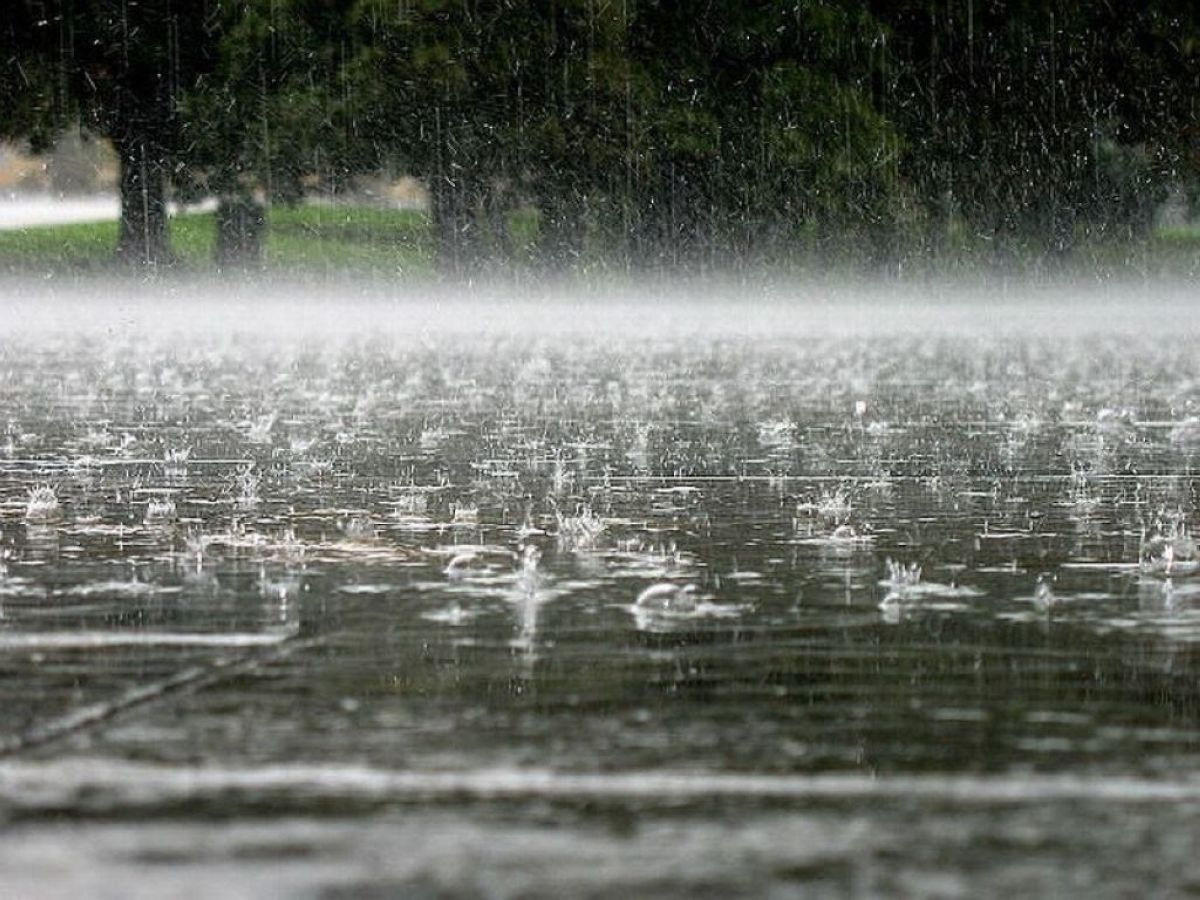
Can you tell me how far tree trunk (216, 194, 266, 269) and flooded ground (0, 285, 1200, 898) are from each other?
35.6 m

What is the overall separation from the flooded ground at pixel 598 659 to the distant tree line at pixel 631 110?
107 feet

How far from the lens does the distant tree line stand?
149ft

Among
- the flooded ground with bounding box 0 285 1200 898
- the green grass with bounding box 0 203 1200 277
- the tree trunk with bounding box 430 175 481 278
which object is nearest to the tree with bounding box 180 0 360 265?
the tree trunk with bounding box 430 175 481 278

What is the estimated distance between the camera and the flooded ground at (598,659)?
3531 millimetres

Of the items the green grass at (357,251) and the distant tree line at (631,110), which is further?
the green grass at (357,251)

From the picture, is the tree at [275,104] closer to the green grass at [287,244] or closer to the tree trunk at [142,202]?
the tree trunk at [142,202]

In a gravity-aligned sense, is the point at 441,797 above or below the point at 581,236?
below

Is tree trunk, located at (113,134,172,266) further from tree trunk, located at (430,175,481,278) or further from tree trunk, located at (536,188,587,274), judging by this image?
tree trunk, located at (536,188,587,274)

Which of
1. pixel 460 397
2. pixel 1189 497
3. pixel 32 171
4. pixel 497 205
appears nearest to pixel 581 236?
pixel 497 205

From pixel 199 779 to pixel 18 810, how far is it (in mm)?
307

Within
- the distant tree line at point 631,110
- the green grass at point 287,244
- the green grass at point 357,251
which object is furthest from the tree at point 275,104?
the green grass at point 357,251

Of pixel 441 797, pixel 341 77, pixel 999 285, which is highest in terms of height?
pixel 341 77

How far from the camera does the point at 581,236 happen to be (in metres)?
49.2

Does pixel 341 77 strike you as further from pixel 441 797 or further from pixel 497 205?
pixel 441 797
